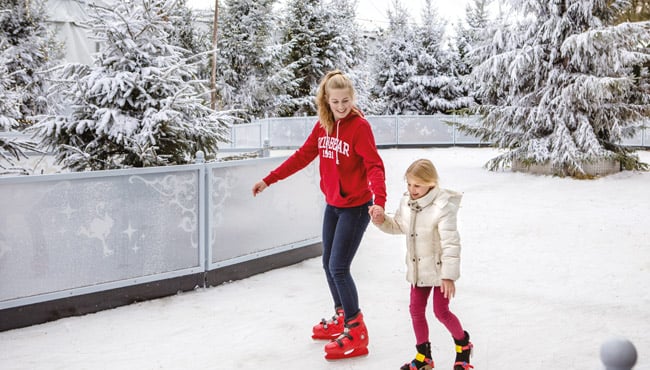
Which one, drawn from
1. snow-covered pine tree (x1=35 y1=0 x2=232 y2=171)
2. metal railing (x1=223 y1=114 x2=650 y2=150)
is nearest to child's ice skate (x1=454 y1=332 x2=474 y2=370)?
snow-covered pine tree (x1=35 y1=0 x2=232 y2=171)

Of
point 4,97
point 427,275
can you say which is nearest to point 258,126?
point 4,97

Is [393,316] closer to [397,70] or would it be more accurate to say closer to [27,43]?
[27,43]

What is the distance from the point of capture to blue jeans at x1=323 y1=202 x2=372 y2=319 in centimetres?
412

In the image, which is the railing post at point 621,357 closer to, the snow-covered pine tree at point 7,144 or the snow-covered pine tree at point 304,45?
the snow-covered pine tree at point 7,144

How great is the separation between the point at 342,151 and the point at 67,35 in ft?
110

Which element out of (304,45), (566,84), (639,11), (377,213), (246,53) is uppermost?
(304,45)

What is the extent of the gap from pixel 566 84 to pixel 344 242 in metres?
13.0

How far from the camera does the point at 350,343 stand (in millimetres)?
4227

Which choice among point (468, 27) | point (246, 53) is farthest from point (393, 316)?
point (468, 27)

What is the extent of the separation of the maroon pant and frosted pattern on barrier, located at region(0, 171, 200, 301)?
9.13ft

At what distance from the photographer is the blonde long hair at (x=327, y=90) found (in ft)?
13.4

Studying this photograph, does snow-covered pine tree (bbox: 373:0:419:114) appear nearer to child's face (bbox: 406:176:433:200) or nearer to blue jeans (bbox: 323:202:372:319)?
blue jeans (bbox: 323:202:372:319)

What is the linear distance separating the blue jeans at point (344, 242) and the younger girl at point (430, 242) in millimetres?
364

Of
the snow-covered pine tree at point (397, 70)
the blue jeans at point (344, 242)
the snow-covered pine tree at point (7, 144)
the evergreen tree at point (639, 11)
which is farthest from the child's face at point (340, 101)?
the snow-covered pine tree at point (397, 70)
